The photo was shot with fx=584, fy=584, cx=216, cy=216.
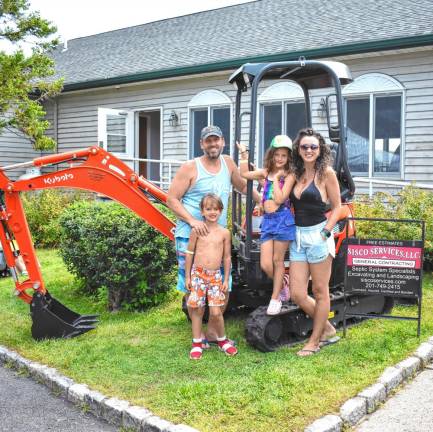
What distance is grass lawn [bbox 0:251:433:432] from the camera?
4.24m

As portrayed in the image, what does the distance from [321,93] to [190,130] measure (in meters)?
3.95

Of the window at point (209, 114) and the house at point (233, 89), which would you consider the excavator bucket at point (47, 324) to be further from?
the window at point (209, 114)

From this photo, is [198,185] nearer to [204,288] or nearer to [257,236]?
[257,236]

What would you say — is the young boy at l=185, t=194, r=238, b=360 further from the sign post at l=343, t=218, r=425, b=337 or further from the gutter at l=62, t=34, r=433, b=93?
the gutter at l=62, t=34, r=433, b=93

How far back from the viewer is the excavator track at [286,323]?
18.0ft

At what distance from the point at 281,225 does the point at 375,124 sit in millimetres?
7637

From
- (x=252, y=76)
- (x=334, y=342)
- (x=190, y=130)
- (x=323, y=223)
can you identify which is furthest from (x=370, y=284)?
(x=190, y=130)

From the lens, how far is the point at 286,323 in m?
5.76

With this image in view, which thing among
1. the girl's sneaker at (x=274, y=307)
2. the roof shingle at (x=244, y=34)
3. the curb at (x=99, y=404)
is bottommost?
the curb at (x=99, y=404)

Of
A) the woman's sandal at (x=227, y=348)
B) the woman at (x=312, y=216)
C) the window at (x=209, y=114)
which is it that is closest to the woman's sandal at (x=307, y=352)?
the woman at (x=312, y=216)

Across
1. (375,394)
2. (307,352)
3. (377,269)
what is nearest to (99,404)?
(307,352)

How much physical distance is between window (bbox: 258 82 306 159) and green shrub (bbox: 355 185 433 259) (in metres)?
4.02

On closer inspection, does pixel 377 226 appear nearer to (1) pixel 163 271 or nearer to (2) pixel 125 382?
(1) pixel 163 271

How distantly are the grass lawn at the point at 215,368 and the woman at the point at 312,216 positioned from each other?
0.51 m
